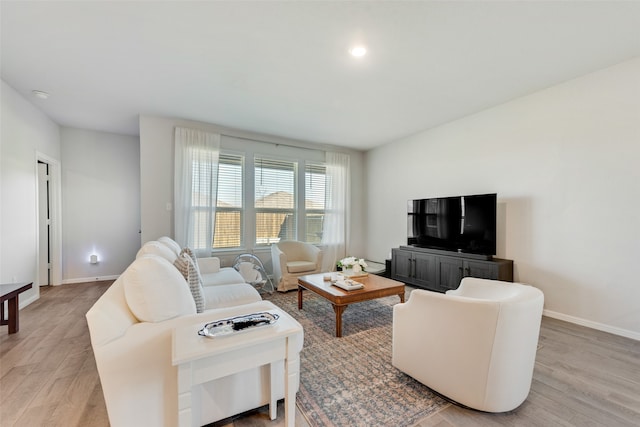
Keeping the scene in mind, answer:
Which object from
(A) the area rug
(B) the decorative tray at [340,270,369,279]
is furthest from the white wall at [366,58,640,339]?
(A) the area rug

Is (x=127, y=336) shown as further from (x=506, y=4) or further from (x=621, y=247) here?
(x=621, y=247)

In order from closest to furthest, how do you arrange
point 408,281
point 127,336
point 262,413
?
point 127,336 < point 262,413 < point 408,281

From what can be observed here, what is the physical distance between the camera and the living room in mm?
2668

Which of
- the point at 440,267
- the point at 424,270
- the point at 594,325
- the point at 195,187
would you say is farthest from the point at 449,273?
the point at 195,187

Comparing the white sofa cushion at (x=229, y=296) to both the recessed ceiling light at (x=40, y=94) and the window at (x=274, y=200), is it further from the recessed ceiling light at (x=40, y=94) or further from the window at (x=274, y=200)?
the recessed ceiling light at (x=40, y=94)

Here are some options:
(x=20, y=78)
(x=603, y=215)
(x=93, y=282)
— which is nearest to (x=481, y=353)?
(x=603, y=215)

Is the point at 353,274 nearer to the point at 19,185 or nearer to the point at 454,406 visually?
the point at 454,406

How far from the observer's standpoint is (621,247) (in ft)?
8.67

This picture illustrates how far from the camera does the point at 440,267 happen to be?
3.90 meters

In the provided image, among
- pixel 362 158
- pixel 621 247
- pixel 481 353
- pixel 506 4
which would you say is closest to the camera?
pixel 481 353

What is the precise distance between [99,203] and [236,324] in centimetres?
500

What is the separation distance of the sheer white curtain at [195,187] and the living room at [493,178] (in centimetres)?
19

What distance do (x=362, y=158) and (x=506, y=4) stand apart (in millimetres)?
4279

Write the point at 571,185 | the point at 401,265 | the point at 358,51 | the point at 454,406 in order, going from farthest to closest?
the point at 401,265
the point at 571,185
the point at 358,51
the point at 454,406
